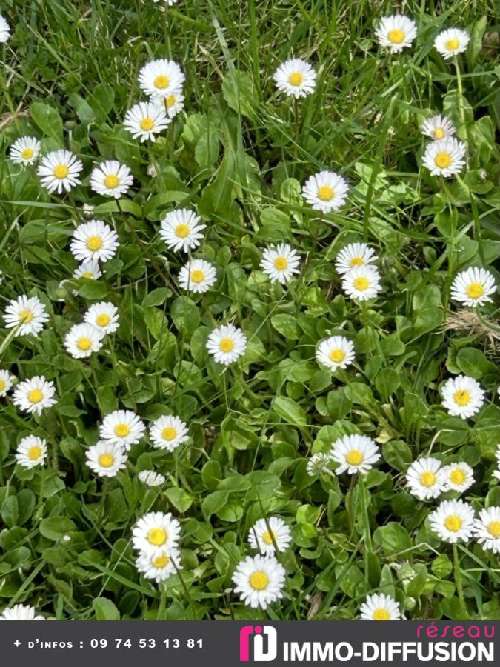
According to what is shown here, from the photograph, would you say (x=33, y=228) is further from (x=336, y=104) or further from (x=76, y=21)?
(x=336, y=104)

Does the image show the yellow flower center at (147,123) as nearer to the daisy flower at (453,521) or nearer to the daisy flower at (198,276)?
the daisy flower at (198,276)

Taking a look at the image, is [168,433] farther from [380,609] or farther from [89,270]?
[380,609]

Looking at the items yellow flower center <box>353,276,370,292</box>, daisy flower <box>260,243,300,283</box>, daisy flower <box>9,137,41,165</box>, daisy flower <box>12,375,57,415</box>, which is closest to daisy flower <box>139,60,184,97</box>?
daisy flower <box>9,137,41,165</box>

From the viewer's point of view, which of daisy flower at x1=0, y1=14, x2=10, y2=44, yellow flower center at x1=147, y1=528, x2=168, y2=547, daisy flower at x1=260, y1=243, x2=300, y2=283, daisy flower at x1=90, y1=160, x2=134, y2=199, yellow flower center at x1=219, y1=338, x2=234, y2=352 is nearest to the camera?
yellow flower center at x1=147, y1=528, x2=168, y2=547

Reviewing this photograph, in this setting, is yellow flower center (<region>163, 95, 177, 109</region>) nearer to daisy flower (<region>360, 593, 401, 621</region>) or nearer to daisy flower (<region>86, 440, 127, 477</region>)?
daisy flower (<region>86, 440, 127, 477</region>)

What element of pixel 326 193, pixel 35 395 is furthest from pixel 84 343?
pixel 326 193

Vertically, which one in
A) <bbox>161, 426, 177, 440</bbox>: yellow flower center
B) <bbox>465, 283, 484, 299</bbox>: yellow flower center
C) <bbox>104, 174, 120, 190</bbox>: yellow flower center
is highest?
<bbox>104, 174, 120, 190</bbox>: yellow flower center

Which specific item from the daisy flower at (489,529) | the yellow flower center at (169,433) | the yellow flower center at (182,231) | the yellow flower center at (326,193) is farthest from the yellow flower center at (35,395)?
the daisy flower at (489,529)
